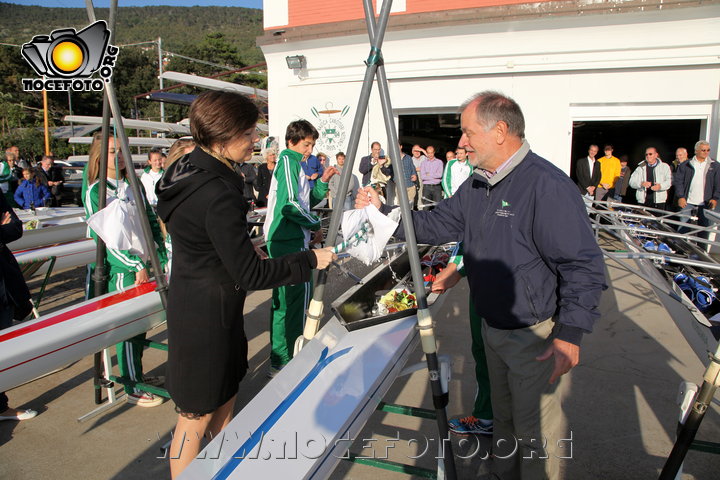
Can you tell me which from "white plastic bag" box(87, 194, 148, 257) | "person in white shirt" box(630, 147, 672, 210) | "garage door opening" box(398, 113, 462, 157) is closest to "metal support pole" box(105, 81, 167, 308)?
"white plastic bag" box(87, 194, 148, 257)

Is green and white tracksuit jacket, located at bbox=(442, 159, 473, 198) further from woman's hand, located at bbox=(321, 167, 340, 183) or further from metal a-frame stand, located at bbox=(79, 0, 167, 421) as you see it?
metal a-frame stand, located at bbox=(79, 0, 167, 421)

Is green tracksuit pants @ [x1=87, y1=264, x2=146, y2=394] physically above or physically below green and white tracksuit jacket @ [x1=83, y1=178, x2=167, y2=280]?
below

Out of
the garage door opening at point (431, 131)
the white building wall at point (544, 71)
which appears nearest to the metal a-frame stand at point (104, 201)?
the white building wall at point (544, 71)

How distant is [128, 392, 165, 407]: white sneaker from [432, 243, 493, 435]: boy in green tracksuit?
82.6 inches

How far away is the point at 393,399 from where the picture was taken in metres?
3.58

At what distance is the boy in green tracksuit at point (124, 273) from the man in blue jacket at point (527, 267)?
95.0 inches

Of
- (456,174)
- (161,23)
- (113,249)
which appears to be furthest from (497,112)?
(161,23)

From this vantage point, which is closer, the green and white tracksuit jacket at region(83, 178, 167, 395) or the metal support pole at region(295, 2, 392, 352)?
the metal support pole at region(295, 2, 392, 352)

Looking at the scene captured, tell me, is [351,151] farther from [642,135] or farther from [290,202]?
[642,135]

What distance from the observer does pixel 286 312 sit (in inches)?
151

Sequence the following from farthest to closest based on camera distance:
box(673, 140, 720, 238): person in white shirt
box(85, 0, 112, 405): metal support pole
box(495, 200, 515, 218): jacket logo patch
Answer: box(673, 140, 720, 238): person in white shirt
box(85, 0, 112, 405): metal support pole
box(495, 200, 515, 218): jacket logo patch

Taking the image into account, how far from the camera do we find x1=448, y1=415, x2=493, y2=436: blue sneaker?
3.09m

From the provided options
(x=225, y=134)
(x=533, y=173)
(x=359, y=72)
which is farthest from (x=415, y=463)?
(x=359, y=72)

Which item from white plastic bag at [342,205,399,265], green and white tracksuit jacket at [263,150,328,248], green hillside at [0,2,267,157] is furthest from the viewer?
green hillside at [0,2,267,157]
